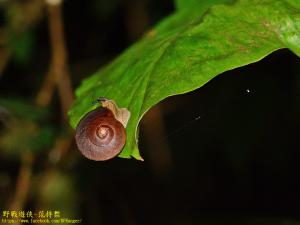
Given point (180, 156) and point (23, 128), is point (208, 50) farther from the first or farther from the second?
point (180, 156)

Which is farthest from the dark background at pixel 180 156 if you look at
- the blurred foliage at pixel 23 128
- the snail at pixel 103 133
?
the snail at pixel 103 133

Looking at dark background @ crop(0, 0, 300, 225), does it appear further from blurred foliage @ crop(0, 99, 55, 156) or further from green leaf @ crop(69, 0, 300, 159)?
green leaf @ crop(69, 0, 300, 159)

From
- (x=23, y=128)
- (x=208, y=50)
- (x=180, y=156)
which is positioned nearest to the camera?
(x=208, y=50)

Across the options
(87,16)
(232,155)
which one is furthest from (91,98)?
(87,16)

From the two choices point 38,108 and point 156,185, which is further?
point 156,185

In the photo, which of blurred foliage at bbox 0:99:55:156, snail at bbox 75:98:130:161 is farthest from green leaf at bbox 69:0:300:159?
blurred foliage at bbox 0:99:55:156

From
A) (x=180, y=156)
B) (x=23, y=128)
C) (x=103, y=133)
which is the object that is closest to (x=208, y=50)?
(x=103, y=133)

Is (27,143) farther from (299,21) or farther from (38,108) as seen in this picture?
(299,21)
